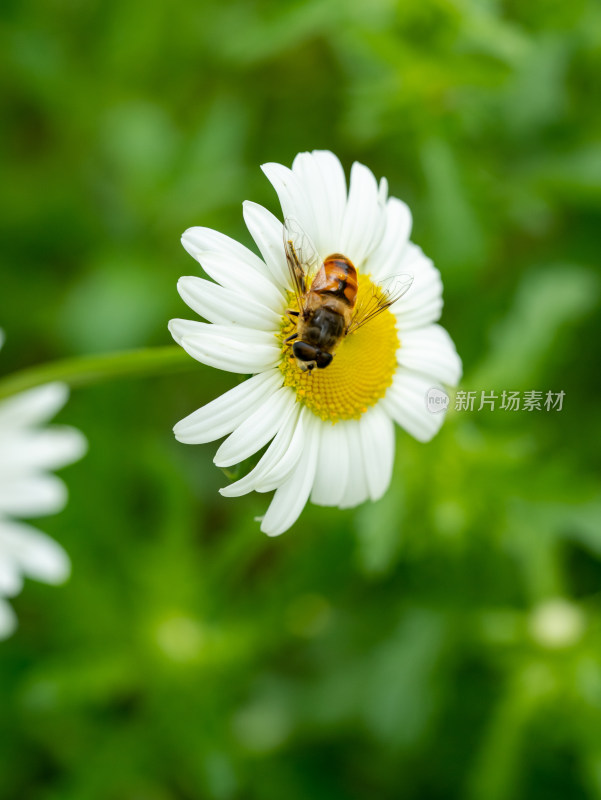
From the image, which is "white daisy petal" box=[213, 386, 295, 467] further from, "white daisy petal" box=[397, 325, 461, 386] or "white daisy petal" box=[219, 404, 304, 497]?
"white daisy petal" box=[397, 325, 461, 386]

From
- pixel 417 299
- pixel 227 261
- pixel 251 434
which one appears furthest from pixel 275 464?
pixel 417 299

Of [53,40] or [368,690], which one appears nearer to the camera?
[368,690]

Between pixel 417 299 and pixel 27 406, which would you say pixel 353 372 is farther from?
pixel 27 406

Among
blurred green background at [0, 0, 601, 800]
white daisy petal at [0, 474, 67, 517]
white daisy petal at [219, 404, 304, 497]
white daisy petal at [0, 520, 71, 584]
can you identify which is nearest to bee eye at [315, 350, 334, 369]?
white daisy petal at [219, 404, 304, 497]

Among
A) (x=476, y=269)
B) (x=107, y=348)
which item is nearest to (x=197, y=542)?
(x=107, y=348)

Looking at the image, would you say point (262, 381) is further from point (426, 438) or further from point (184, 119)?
point (184, 119)

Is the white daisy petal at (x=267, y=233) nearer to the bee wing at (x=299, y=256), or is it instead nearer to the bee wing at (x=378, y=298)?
the bee wing at (x=299, y=256)

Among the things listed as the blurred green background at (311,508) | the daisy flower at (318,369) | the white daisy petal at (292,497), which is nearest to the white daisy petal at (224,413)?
the daisy flower at (318,369)
